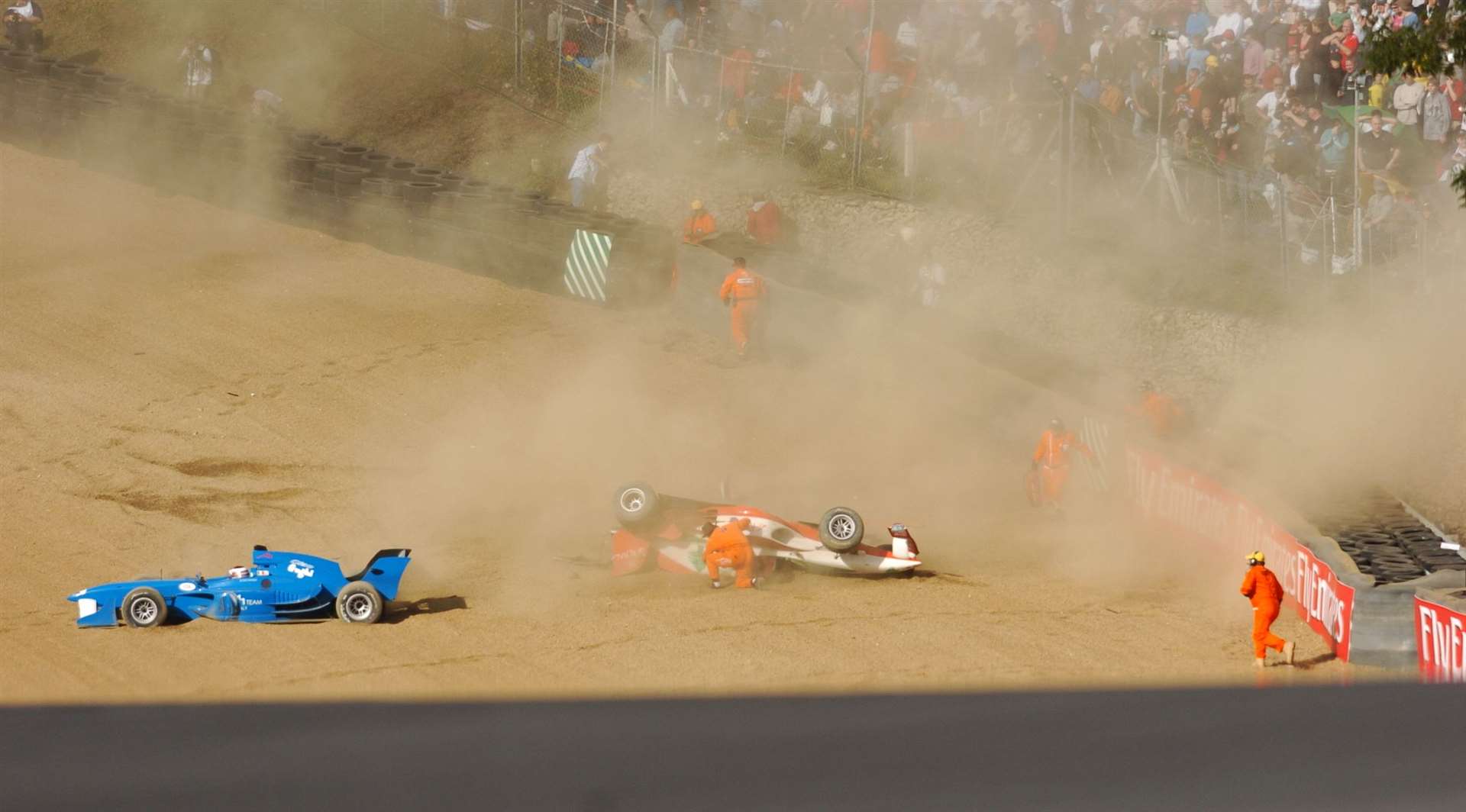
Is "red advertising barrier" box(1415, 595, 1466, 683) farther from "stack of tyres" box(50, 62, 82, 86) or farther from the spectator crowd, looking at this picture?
"stack of tyres" box(50, 62, 82, 86)

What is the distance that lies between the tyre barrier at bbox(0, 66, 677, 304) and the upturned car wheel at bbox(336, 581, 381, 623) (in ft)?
31.4

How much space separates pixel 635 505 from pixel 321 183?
11.8 meters

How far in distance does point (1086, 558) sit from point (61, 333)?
12.2 m

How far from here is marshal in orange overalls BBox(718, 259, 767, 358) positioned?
57.2ft

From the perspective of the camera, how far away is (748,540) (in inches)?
439

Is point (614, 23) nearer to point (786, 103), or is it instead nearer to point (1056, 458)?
point (786, 103)

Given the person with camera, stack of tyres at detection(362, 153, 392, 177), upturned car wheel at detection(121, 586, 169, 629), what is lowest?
upturned car wheel at detection(121, 586, 169, 629)

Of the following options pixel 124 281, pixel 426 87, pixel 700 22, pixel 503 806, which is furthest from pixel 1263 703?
pixel 426 87

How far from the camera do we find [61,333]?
56.2ft

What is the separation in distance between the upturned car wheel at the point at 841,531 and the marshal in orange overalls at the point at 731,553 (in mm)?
598

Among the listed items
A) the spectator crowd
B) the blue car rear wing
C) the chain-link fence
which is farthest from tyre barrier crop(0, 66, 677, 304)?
the blue car rear wing

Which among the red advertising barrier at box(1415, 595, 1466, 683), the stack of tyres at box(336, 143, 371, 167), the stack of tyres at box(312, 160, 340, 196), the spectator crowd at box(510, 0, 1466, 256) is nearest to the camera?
the red advertising barrier at box(1415, 595, 1466, 683)

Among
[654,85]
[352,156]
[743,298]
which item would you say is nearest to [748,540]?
[743,298]

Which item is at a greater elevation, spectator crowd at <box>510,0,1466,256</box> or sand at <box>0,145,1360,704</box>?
spectator crowd at <box>510,0,1466,256</box>
